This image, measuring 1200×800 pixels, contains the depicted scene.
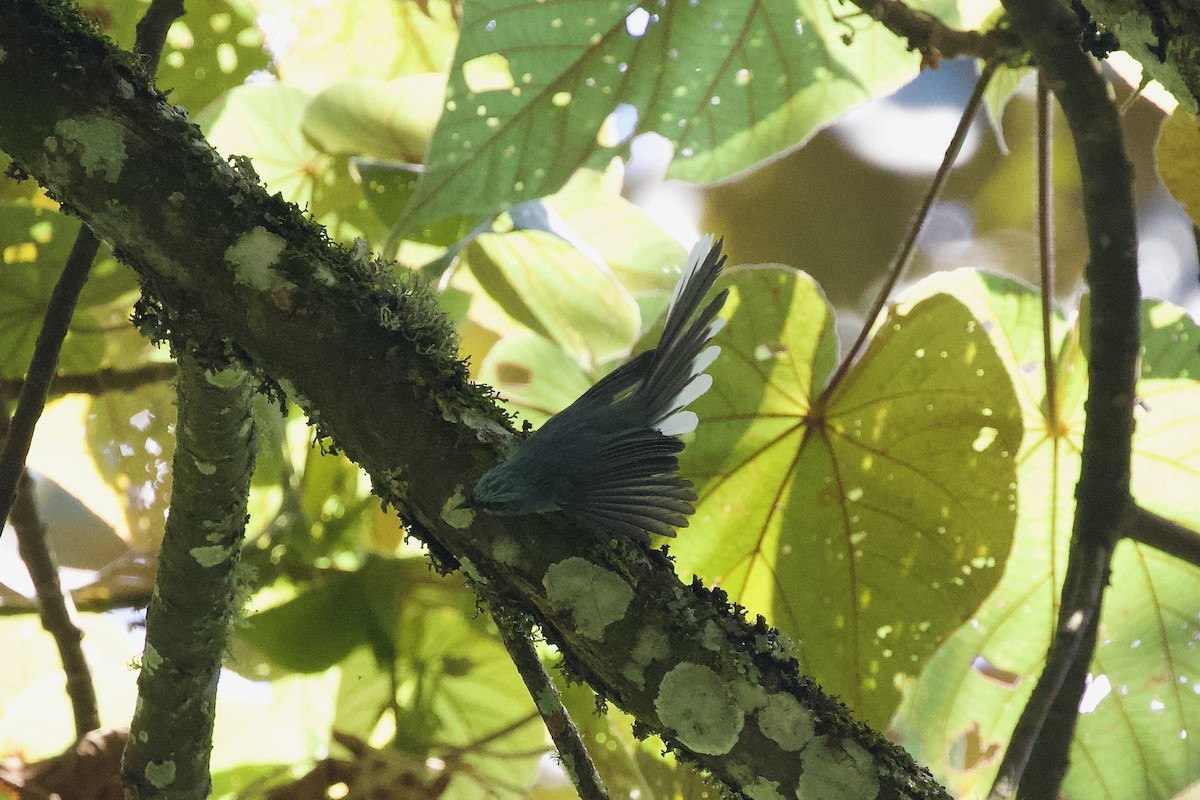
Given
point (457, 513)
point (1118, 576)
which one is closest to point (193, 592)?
point (457, 513)

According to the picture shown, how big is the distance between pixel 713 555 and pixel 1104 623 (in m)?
0.46

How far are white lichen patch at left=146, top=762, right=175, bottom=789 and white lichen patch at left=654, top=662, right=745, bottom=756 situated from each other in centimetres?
41

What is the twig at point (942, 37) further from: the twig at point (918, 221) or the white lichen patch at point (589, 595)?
the white lichen patch at point (589, 595)

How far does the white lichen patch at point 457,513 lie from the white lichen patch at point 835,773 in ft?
0.73

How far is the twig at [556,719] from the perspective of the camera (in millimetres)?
598

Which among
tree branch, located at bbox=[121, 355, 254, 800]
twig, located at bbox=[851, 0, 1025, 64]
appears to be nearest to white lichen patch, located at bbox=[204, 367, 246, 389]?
tree branch, located at bbox=[121, 355, 254, 800]

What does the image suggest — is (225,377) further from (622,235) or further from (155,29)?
(622,235)

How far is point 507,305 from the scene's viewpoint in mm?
1269

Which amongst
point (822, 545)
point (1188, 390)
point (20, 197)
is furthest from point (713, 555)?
point (20, 197)

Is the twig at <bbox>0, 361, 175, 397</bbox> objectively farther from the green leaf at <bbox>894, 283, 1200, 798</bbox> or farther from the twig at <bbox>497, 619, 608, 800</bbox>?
the green leaf at <bbox>894, 283, 1200, 798</bbox>

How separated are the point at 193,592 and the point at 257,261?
27cm

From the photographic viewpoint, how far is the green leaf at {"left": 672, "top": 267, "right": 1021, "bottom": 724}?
0.95 m

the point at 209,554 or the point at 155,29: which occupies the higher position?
the point at 155,29

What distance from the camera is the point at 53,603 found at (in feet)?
3.08
